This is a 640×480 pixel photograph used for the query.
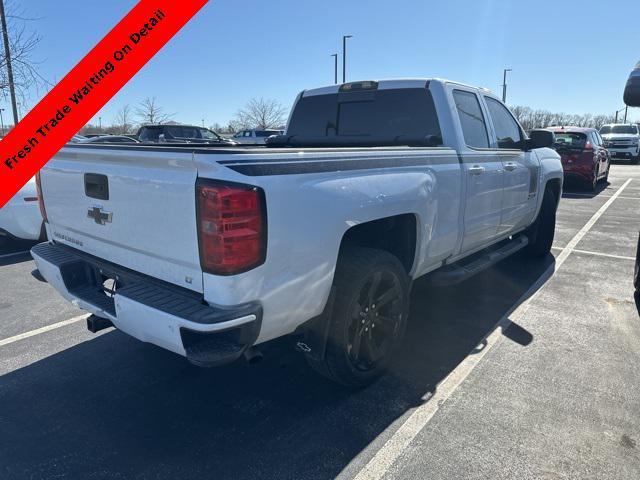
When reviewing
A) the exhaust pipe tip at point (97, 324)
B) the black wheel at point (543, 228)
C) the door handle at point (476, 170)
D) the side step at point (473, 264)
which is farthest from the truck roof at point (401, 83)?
the exhaust pipe tip at point (97, 324)

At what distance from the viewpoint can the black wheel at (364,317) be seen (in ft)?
9.21

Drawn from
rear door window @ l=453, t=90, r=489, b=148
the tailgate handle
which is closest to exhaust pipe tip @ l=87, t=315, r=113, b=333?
the tailgate handle

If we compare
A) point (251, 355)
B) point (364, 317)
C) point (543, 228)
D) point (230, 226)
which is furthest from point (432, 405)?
point (543, 228)

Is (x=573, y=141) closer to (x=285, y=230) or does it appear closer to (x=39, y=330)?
(x=285, y=230)

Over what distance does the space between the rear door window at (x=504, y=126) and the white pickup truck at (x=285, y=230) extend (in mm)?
455

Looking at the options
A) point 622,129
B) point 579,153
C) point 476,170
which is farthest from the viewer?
point 622,129

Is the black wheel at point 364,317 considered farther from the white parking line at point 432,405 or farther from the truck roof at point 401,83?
the truck roof at point 401,83

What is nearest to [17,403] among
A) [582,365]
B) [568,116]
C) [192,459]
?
[192,459]

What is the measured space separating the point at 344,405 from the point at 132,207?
1.72 metres

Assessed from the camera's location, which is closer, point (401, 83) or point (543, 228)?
point (401, 83)

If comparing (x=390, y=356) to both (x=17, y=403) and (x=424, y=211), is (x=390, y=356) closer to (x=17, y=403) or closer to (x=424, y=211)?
(x=424, y=211)

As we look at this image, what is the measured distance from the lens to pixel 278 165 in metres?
2.31

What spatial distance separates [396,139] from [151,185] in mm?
2345

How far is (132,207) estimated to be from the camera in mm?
2580
